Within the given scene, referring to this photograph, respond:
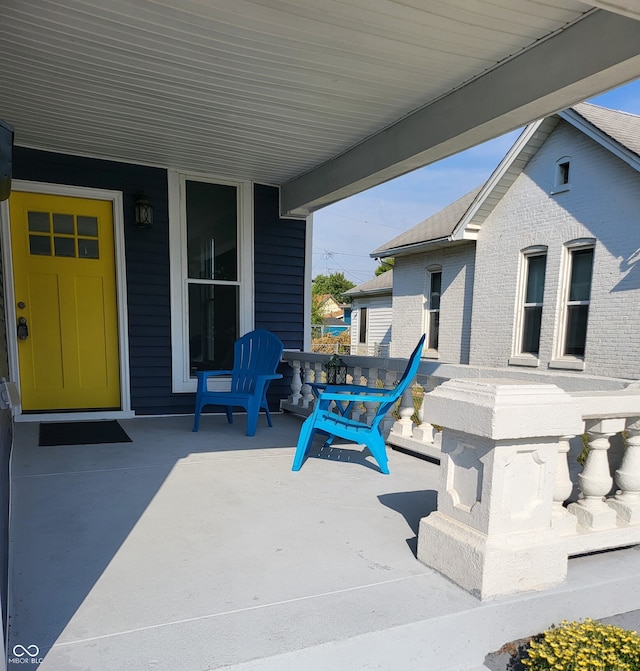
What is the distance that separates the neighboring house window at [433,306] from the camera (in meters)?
9.05

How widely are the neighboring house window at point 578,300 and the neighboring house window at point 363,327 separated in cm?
710

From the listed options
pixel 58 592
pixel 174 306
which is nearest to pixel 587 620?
pixel 58 592

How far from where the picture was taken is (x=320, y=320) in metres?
28.3

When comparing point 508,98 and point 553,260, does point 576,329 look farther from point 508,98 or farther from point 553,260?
point 508,98

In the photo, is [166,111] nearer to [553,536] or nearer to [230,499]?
[230,499]

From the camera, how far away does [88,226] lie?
12.6 feet

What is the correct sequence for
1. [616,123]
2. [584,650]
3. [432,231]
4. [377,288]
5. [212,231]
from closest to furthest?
[584,650]
[212,231]
[616,123]
[432,231]
[377,288]

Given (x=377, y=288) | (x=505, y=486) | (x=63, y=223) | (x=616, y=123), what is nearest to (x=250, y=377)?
(x=63, y=223)

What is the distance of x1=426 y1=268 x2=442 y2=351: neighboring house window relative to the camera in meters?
9.05

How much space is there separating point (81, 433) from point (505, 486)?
3.14 metres

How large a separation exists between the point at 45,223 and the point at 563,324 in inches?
259

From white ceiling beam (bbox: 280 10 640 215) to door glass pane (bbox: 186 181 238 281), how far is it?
1.30 metres
